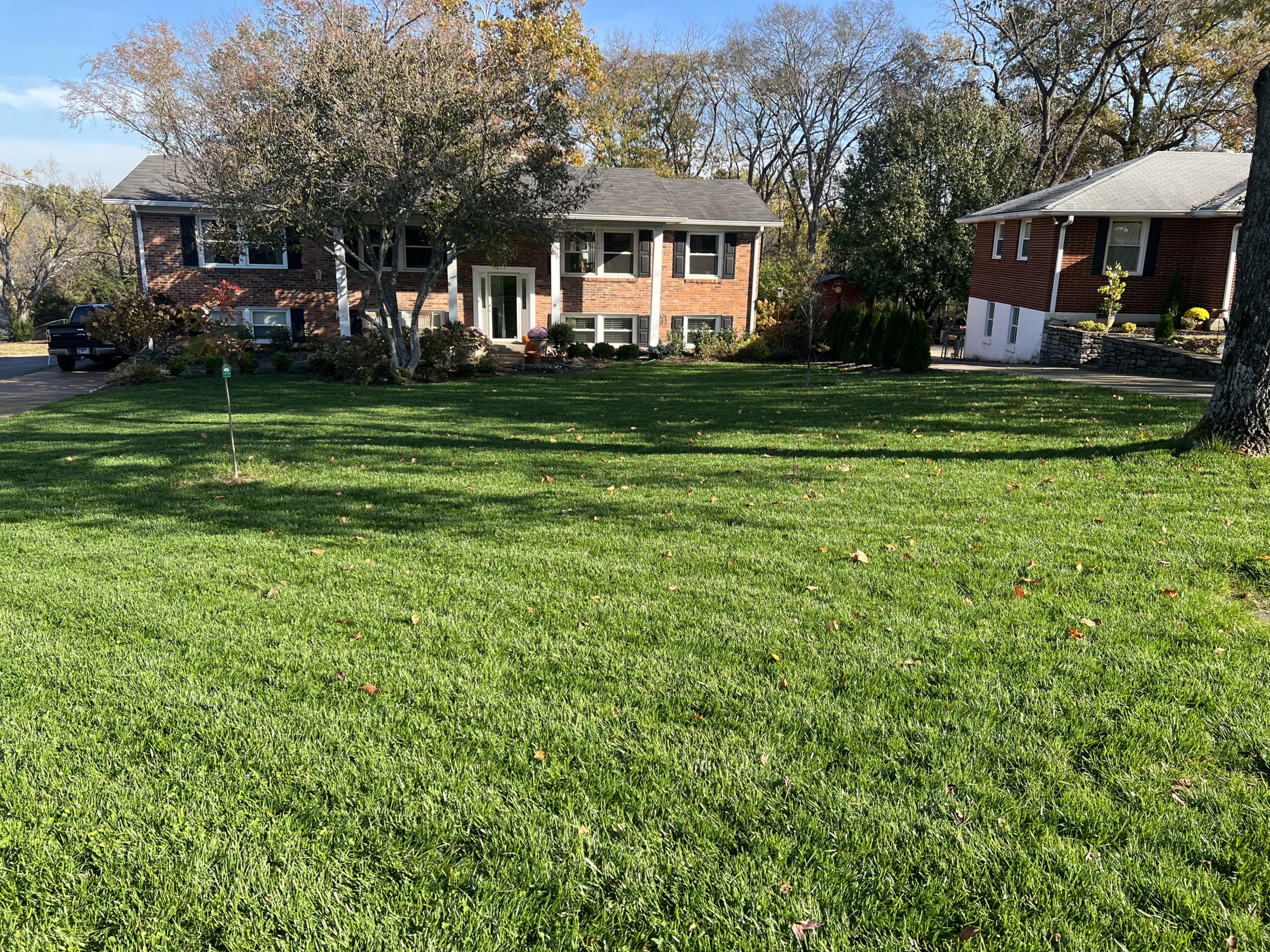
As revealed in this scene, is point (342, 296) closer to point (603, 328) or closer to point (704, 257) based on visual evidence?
point (603, 328)

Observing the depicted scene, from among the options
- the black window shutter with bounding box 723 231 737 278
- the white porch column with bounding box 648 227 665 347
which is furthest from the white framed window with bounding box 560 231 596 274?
the black window shutter with bounding box 723 231 737 278

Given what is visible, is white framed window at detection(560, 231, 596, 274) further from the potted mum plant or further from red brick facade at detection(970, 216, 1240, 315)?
red brick facade at detection(970, 216, 1240, 315)

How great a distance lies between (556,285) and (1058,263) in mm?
13497

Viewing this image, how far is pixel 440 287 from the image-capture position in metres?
23.5

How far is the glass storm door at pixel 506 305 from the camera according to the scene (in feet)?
79.7

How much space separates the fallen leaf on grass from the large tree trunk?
7.78 meters

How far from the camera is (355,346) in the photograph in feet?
61.0

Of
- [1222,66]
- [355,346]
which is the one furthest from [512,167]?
[1222,66]

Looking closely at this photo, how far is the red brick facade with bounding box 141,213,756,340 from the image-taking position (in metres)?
21.9

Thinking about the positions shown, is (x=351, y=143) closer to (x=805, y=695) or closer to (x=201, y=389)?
(x=201, y=389)

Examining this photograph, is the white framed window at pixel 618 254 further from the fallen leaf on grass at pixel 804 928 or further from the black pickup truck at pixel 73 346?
the fallen leaf on grass at pixel 804 928

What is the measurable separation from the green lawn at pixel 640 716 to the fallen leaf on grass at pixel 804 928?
3 cm

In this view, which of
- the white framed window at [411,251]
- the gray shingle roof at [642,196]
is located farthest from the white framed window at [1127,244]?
the white framed window at [411,251]

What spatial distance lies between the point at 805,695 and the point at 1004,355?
22.0 m
